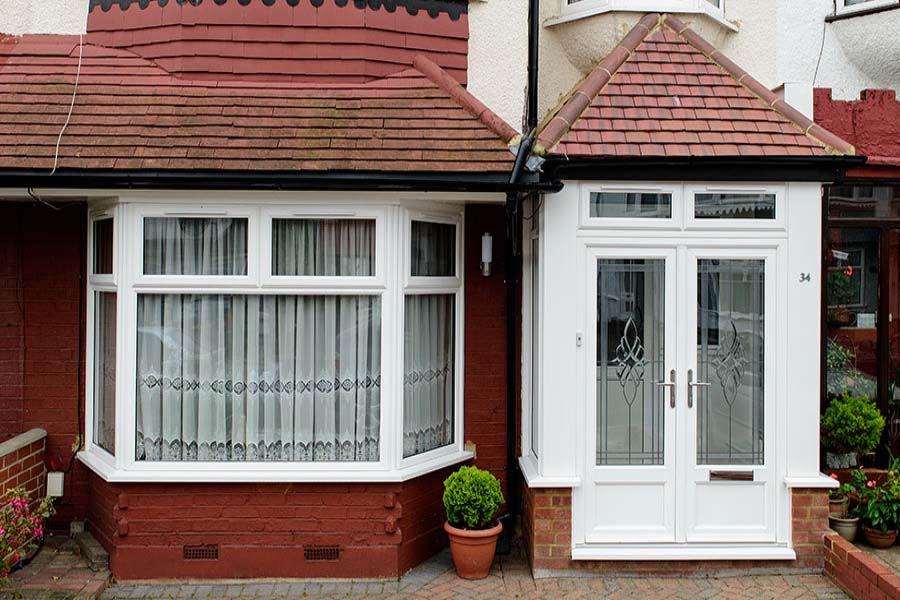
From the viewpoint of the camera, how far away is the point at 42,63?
7012 millimetres

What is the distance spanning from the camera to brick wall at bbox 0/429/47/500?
6543 mm

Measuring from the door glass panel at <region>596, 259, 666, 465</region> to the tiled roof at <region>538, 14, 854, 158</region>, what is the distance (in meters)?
0.89

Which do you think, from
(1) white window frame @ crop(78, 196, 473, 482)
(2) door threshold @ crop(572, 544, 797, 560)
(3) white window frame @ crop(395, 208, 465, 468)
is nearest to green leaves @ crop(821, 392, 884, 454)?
(2) door threshold @ crop(572, 544, 797, 560)

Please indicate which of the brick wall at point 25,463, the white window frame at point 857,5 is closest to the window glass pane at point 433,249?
the brick wall at point 25,463

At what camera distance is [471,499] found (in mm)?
6219

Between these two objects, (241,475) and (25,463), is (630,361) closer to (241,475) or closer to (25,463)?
(241,475)

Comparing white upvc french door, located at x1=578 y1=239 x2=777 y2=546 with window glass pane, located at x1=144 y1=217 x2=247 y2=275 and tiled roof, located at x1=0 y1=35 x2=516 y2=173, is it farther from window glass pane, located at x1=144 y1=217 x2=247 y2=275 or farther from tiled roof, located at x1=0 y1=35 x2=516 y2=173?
window glass pane, located at x1=144 y1=217 x2=247 y2=275

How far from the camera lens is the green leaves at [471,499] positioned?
20.5ft

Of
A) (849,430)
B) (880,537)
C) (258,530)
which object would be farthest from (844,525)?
(258,530)

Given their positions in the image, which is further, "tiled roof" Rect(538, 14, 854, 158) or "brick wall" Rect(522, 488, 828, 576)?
"brick wall" Rect(522, 488, 828, 576)

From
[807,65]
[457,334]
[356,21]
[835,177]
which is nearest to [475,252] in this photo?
[457,334]

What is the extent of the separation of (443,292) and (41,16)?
416 cm

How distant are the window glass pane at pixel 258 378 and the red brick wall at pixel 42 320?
1.10m

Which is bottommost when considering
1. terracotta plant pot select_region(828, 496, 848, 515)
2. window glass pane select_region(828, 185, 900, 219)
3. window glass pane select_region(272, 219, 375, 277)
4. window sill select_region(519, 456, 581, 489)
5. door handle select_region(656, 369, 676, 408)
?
terracotta plant pot select_region(828, 496, 848, 515)
